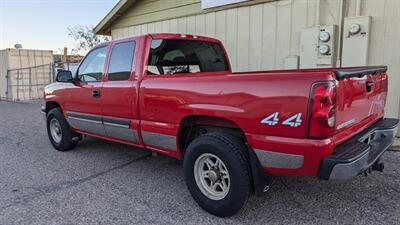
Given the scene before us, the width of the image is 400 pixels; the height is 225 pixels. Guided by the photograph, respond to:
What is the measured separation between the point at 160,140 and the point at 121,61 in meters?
1.28

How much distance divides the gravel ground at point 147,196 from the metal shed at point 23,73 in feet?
40.3

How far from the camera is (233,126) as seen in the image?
3.02 m

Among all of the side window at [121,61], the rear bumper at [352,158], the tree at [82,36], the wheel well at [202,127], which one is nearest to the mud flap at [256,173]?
the wheel well at [202,127]

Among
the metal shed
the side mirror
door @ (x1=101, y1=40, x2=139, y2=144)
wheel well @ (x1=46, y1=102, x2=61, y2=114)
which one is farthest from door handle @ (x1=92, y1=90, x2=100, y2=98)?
Result: the metal shed

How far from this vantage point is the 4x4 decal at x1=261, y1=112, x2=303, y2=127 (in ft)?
8.04

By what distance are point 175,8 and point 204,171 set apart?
5.67m

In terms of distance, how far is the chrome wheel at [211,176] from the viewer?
122 inches

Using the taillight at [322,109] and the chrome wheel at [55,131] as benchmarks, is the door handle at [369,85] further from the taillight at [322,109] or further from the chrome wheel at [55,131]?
the chrome wheel at [55,131]

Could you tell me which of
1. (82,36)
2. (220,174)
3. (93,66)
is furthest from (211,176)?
(82,36)

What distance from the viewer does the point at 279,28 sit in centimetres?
601

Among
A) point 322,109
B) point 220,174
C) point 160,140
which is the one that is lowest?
point 220,174

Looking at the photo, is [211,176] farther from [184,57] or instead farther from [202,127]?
[184,57]

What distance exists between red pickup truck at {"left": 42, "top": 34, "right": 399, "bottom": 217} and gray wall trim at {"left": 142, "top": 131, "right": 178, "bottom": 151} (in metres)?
0.01

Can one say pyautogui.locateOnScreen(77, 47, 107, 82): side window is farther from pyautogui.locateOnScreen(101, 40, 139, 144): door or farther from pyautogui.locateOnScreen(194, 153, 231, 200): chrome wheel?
pyautogui.locateOnScreen(194, 153, 231, 200): chrome wheel
